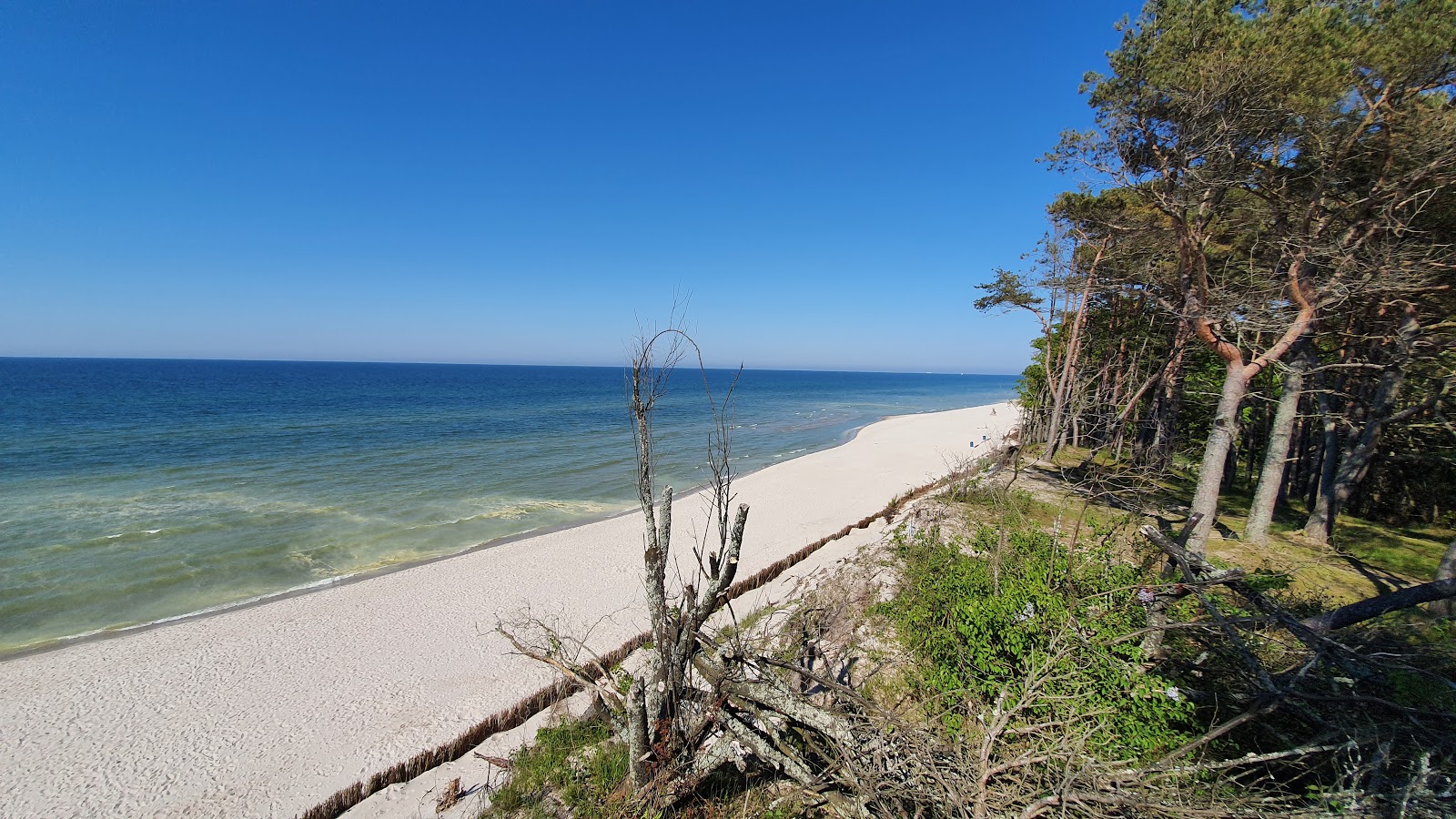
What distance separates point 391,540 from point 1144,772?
598 inches

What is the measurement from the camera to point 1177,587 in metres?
4.37

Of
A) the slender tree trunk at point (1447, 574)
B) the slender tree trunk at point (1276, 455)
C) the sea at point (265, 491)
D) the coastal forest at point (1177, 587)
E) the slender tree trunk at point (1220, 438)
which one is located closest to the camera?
the coastal forest at point (1177, 587)

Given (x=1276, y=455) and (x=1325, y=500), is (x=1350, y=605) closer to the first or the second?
(x=1276, y=455)

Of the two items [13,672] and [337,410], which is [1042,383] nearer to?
[13,672]

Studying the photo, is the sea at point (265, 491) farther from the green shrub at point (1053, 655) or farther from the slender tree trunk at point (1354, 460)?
the slender tree trunk at point (1354, 460)

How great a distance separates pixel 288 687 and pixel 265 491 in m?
14.1

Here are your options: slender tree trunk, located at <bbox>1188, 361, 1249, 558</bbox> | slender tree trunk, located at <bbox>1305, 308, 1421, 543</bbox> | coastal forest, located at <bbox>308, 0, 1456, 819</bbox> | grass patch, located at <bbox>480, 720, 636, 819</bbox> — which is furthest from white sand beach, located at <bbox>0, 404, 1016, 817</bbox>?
Result: slender tree trunk, located at <bbox>1305, 308, 1421, 543</bbox>

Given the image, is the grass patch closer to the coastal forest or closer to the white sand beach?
the coastal forest

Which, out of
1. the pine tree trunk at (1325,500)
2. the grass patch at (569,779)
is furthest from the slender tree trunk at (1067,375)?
the grass patch at (569,779)

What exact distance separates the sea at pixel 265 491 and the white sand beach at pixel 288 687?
1645 millimetres

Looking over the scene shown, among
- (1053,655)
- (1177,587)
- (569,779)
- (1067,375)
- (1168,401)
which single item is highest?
(1067,375)

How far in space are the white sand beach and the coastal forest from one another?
1044 millimetres

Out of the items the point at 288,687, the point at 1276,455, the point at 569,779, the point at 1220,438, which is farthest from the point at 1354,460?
the point at 288,687

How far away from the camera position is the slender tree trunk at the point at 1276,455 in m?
8.57
